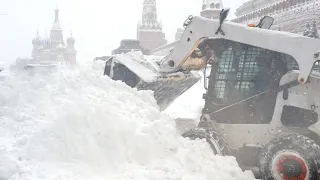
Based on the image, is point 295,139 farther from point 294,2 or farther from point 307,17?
point 294,2

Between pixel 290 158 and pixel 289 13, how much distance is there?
39.8 m

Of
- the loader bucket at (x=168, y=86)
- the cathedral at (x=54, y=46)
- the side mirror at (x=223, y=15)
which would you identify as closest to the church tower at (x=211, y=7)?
the cathedral at (x=54, y=46)

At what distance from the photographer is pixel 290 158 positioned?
18.9 ft

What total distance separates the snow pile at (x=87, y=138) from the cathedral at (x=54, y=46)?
319 feet

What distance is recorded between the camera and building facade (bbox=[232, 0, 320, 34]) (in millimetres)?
36156

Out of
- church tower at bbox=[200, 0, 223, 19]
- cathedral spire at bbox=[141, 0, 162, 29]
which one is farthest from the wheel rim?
cathedral spire at bbox=[141, 0, 162, 29]

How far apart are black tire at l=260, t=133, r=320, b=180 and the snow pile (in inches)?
13.4

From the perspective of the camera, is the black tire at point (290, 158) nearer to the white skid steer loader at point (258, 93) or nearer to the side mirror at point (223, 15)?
the white skid steer loader at point (258, 93)

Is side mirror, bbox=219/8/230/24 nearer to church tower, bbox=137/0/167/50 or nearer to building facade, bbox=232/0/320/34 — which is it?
building facade, bbox=232/0/320/34

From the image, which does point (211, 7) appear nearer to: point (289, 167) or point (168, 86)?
point (168, 86)

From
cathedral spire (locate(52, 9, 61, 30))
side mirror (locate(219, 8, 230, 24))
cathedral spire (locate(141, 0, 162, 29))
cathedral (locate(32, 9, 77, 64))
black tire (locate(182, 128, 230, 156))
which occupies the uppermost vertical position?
side mirror (locate(219, 8, 230, 24))

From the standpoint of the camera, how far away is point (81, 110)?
5.58m

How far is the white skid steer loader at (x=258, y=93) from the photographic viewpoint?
587cm

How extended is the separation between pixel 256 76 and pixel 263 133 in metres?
0.95
